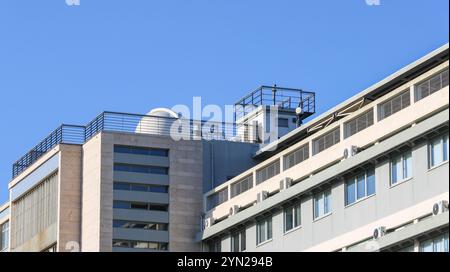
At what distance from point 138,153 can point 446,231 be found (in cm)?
2769

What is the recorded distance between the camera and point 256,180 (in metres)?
76.0

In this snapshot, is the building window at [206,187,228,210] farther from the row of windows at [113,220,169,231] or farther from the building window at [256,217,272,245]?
the building window at [256,217,272,245]

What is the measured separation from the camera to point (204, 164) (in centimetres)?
8325

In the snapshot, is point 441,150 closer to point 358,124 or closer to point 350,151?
point 350,151

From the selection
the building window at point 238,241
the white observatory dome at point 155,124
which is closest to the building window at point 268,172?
the building window at point 238,241

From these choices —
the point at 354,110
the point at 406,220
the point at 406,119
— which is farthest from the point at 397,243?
the point at 354,110

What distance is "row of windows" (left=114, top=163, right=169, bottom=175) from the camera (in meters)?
80.9

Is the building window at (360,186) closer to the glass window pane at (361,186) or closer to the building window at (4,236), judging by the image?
the glass window pane at (361,186)

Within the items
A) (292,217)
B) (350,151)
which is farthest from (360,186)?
(292,217)

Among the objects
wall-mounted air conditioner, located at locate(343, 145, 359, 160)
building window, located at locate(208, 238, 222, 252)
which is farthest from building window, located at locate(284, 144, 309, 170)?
building window, located at locate(208, 238, 222, 252)

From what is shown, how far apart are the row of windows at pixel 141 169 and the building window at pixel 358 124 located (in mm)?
17042

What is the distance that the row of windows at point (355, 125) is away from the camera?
60188 mm

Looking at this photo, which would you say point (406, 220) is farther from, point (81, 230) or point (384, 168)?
point (81, 230)

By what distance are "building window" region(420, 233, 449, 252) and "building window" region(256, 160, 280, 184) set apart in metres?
16.1
